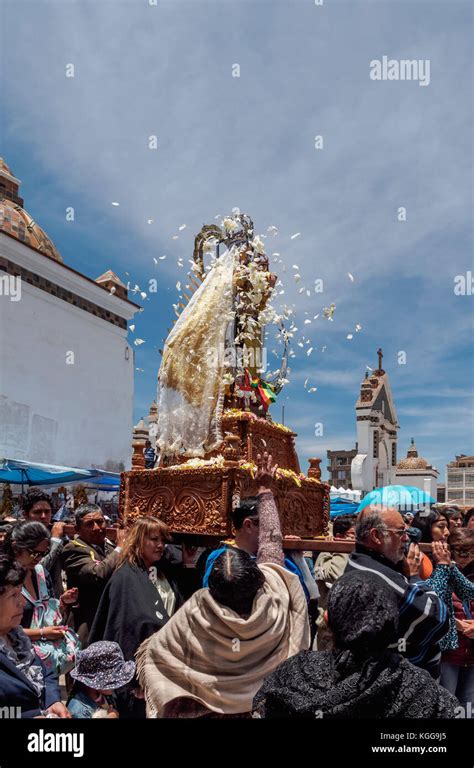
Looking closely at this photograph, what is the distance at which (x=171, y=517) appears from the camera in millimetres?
4043

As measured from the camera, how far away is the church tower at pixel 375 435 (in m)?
24.3

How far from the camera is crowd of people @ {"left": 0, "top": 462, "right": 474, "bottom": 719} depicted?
5.93ft

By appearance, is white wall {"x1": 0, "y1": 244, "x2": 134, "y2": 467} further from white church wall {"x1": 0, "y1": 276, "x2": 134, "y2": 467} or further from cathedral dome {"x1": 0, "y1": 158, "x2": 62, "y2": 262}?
cathedral dome {"x1": 0, "y1": 158, "x2": 62, "y2": 262}

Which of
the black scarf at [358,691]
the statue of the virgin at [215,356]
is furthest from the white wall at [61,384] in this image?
the black scarf at [358,691]

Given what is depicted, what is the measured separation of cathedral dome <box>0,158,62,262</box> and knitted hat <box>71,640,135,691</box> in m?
12.6

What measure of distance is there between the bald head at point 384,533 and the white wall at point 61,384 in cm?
1241

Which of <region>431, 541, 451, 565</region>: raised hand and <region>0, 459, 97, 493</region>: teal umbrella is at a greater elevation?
<region>0, 459, 97, 493</region>: teal umbrella

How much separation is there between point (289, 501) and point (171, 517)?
2.94 ft

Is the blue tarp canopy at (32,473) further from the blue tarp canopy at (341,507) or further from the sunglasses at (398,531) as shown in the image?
the sunglasses at (398,531)

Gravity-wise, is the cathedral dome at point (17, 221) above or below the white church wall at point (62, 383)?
above

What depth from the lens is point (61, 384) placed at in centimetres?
1575

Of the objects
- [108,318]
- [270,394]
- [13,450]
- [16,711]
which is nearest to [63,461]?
[13,450]

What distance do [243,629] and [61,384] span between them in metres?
14.2

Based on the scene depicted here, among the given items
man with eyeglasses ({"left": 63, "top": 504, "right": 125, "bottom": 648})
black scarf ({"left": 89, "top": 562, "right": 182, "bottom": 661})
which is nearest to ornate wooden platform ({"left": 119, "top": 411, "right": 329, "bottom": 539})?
man with eyeglasses ({"left": 63, "top": 504, "right": 125, "bottom": 648})
